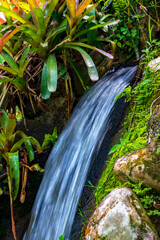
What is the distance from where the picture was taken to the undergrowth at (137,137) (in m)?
1.20

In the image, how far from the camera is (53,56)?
7.80 ft

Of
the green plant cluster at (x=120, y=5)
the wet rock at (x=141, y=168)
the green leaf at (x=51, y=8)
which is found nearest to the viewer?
the wet rock at (x=141, y=168)

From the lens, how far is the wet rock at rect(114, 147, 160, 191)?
1.17 m

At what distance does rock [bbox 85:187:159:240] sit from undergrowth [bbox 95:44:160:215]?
0.06 meters

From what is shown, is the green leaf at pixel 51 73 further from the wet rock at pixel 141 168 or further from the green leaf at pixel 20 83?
the wet rock at pixel 141 168

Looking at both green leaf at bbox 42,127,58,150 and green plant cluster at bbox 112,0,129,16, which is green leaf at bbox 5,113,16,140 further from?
green plant cluster at bbox 112,0,129,16

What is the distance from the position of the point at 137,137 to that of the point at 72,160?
70 centimetres

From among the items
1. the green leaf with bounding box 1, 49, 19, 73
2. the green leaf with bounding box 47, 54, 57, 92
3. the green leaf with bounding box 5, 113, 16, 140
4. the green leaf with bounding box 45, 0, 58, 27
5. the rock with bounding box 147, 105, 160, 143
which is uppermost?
the green leaf with bounding box 45, 0, 58, 27

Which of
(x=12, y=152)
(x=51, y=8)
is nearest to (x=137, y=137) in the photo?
(x=12, y=152)

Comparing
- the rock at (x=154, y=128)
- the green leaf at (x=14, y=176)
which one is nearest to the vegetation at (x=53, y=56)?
the green leaf at (x=14, y=176)

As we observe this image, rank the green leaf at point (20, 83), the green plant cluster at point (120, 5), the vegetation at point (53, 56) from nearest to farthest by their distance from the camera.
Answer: the vegetation at point (53, 56) → the green leaf at point (20, 83) → the green plant cluster at point (120, 5)

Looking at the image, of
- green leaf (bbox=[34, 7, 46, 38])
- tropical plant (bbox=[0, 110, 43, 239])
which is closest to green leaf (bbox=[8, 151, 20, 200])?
tropical plant (bbox=[0, 110, 43, 239])

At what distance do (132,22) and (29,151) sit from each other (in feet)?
6.33

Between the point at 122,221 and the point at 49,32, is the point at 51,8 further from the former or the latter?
the point at 122,221
